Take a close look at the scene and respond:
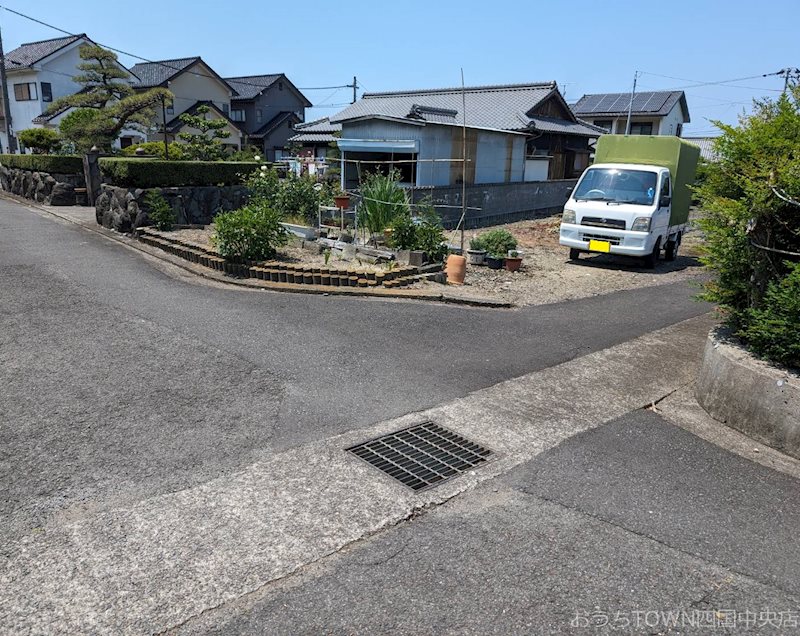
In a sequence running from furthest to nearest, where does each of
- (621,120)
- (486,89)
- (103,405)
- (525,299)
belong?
A: 1. (621,120)
2. (486,89)
3. (525,299)
4. (103,405)

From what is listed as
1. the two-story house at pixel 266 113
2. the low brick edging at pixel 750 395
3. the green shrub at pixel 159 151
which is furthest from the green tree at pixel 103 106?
the two-story house at pixel 266 113

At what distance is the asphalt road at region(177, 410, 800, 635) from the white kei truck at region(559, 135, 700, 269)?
765 centimetres

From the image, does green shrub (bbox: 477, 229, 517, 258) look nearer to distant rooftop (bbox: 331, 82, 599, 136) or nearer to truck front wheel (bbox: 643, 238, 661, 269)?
truck front wheel (bbox: 643, 238, 661, 269)

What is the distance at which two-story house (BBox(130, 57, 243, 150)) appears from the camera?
116 feet

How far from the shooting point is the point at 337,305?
25.8 feet

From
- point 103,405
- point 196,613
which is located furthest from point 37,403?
point 196,613

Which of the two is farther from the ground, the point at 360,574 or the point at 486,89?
the point at 486,89

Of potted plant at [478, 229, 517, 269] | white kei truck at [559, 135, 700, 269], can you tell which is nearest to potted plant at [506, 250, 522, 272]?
potted plant at [478, 229, 517, 269]

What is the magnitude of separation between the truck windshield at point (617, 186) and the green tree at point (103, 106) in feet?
38.0

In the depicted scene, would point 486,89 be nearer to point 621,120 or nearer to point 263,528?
point 621,120

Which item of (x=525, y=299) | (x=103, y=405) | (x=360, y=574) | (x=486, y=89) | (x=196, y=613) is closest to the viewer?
(x=196, y=613)

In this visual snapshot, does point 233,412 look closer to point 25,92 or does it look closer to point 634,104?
point 25,92

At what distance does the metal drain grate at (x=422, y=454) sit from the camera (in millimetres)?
3814

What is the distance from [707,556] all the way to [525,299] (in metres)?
5.81
